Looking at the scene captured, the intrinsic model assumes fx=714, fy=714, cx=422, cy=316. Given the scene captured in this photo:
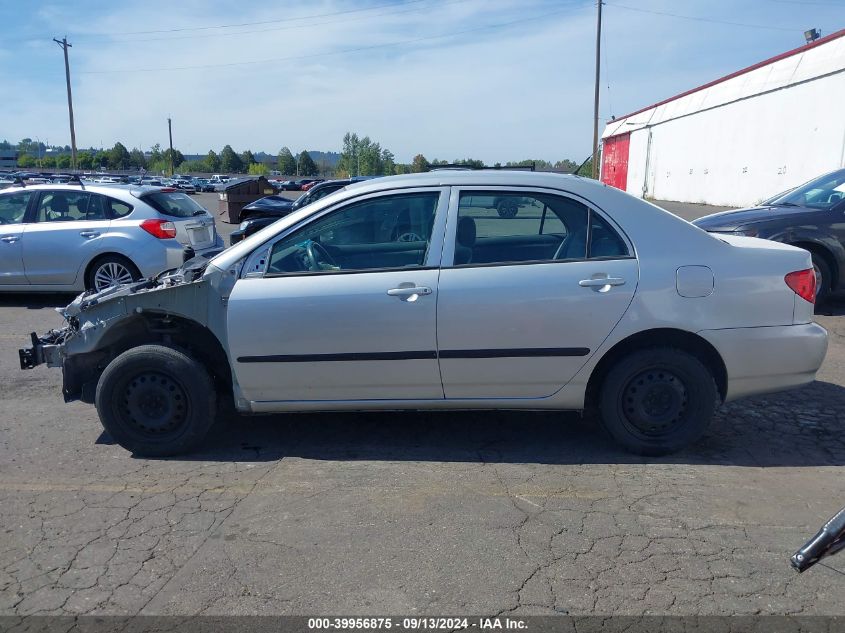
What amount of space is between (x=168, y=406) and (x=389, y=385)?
1409 mm

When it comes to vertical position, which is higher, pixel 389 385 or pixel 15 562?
pixel 389 385

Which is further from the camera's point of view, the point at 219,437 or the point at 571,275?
the point at 219,437

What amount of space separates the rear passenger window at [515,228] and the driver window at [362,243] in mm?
228

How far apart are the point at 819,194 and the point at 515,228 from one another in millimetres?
6542

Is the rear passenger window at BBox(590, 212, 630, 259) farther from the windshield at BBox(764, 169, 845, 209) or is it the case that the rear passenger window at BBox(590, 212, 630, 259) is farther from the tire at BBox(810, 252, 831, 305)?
the windshield at BBox(764, 169, 845, 209)

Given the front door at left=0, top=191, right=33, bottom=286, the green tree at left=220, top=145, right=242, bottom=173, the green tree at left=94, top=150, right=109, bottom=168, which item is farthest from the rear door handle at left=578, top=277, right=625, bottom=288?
the green tree at left=220, top=145, right=242, bottom=173

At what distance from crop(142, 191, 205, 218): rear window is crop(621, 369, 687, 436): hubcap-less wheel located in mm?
7237

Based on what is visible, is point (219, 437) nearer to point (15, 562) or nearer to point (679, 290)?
point (15, 562)

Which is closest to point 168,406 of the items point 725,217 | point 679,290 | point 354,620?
point 354,620

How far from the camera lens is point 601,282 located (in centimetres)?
422

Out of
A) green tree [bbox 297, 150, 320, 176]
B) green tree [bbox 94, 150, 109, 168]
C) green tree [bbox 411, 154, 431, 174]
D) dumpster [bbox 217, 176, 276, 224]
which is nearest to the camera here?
green tree [bbox 411, 154, 431, 174]

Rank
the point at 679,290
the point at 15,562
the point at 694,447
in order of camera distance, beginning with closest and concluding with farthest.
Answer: the point at 15,562 → the point at 679,290 → the point at 694,447

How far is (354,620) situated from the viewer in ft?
9.45

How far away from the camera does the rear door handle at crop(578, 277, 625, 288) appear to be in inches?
166
